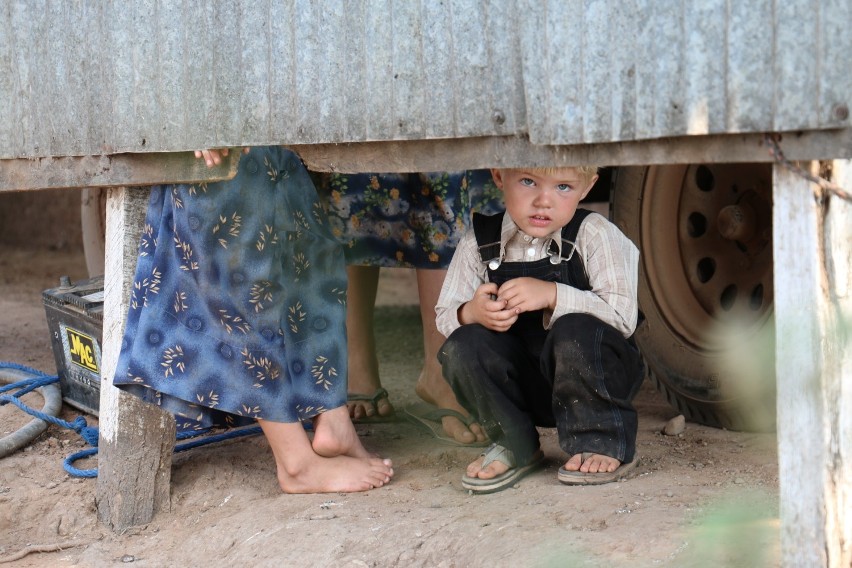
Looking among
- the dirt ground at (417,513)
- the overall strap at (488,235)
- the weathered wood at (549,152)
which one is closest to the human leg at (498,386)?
the dirt ground at (417,513)

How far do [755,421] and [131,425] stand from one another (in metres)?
1.97

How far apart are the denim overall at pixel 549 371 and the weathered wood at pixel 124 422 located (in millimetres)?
952

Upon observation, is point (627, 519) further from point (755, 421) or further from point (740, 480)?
point (755, 421)

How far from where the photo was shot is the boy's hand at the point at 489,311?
110 inches

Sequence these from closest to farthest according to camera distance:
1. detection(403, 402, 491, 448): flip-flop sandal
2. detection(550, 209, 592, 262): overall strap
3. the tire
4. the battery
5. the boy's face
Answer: the boy's face → detection(550, 209, 592, 262): overall strap → the tire → detection(403, 402, 491, 448): flip-flop sandal → the battery

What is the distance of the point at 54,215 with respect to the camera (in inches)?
327

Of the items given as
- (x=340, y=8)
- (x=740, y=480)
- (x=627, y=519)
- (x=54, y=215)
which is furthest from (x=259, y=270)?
(x=54, y=215)

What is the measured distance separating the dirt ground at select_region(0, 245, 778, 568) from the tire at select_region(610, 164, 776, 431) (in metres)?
0.17

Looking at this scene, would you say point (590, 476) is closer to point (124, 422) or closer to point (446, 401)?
point (446, 401)

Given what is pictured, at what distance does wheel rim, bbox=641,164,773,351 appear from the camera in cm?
344

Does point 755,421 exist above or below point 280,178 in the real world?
below

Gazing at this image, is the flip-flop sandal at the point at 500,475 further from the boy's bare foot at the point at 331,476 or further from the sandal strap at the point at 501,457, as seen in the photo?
the boy's bare foot at the point at 331,476

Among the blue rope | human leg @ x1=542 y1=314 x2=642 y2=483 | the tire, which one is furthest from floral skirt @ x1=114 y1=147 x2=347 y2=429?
the tire

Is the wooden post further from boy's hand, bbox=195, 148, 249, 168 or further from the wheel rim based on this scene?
boy's hand, bbox=195, 148, 249, 168
